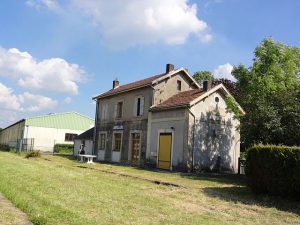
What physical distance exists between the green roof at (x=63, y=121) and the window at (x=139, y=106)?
92.8 feet

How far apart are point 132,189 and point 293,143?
8.65 m

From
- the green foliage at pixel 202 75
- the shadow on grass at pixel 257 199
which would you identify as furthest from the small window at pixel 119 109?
the shadow on grass at pixel 257 199

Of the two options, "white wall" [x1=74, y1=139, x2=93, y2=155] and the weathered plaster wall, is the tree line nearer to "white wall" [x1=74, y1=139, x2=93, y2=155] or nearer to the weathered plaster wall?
the weathered plaster wall

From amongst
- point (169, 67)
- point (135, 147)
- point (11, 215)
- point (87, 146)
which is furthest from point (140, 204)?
point (87, 146)

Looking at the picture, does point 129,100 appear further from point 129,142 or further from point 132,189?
point 132,189

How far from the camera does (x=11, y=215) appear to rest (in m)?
7.36

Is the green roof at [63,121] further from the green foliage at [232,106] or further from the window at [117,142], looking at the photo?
the green foliage at [232,106]

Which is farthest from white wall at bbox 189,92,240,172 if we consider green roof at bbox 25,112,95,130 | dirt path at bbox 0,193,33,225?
green roof at bbox 25,112,95,130

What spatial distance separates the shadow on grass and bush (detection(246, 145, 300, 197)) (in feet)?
0.71

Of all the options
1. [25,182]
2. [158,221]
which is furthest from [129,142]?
[158,221]

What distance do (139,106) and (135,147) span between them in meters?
3.18

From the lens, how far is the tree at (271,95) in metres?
18.0

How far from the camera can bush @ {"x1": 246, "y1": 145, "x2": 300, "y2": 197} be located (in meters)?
11.5

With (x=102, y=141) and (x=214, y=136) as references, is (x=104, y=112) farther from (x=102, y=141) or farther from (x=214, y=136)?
→ (x=214, y=136)
